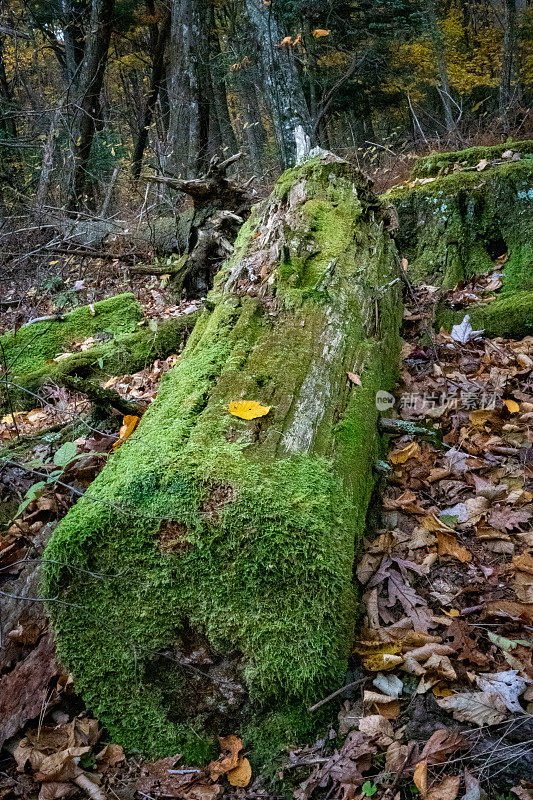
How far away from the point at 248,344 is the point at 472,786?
7.29ft

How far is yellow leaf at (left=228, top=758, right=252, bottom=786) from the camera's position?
1.84 metres

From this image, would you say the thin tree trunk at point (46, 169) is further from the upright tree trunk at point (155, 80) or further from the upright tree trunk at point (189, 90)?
the upright tree trunk at point (155, 80)

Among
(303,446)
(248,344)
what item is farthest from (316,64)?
(303,446)

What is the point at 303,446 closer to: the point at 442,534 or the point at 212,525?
the point at 212,525

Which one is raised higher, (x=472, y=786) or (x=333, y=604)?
(x=333, y=604)

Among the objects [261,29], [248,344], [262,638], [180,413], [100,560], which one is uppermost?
[261,29]

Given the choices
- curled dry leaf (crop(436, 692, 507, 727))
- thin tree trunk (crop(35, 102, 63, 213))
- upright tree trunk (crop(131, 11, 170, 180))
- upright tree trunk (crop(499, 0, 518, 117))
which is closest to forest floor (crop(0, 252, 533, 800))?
curled dry leaf (crop(436, 692, 507, 727))

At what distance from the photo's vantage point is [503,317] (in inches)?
163

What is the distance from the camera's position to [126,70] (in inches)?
818

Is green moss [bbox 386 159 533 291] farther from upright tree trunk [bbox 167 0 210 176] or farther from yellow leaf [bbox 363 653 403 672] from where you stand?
upright tree trunk [bbox 167 0 210 176]

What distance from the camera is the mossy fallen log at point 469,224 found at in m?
4.75

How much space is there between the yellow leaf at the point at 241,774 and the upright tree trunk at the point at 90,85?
11.4 metres

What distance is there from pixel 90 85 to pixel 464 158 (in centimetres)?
989

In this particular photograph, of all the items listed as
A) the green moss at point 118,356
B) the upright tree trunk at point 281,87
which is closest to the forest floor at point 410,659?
the green moss at point 118,356
